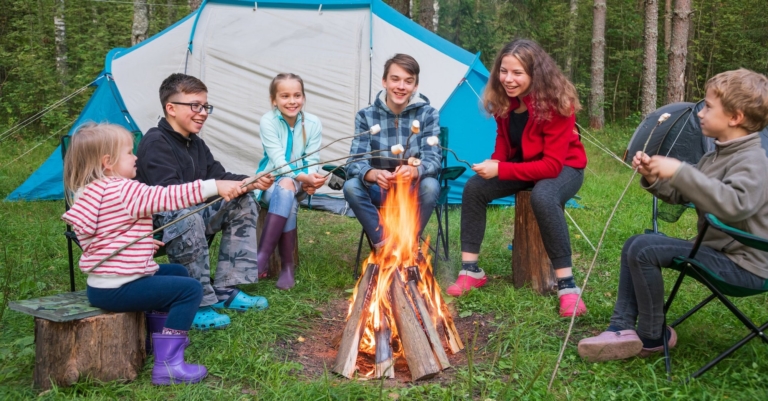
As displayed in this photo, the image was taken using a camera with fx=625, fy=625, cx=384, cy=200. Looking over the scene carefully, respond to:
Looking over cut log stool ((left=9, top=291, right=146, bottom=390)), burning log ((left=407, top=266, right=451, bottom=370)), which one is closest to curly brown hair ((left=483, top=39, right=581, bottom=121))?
burning log ((left=407, top=266, right=451, bottom=370))

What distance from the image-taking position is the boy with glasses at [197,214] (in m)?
3.11

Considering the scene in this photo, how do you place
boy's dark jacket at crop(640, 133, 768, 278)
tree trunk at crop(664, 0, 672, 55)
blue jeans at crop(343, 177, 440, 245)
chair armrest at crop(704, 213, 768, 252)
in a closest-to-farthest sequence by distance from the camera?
chair armrest at crop(704, 213, 768, 252)
boy's dark jacket at crop(640, 133, 768, 278)
blue jeans at crop(343, 177, 440, 245)
tree trunk at crop(664, 0, 672, 55)

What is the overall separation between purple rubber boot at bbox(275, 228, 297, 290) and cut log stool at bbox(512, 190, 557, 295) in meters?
1.38

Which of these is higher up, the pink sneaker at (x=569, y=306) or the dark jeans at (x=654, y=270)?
the dark jeans at (x=654, y=270)

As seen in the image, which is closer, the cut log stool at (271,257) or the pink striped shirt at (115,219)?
the pink striped shirt at (115,219)

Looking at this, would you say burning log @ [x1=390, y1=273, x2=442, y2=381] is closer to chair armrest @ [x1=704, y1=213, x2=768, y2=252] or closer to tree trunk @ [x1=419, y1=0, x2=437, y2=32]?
chair armrest @ [x1=704, y1=213, x2=768, y2=252]

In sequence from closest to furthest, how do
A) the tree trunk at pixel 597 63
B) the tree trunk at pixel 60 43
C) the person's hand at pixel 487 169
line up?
1. the person's hand at pixel 487 169
2. the tree trunk at pixel 60 43
3. the tree trunk at pixel 597 63

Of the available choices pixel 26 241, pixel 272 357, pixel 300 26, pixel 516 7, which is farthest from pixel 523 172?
pixel 516 7

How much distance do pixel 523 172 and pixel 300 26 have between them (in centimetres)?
304

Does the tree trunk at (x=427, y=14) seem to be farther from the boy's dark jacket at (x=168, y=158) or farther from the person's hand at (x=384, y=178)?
the boy's dark jacket at (x=168, y=158)

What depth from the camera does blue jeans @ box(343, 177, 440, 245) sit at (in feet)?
12.3

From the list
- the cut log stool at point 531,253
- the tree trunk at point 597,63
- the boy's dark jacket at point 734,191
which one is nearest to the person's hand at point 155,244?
the cut log stool at point 531,253

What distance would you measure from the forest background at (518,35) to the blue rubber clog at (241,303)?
4738 mm

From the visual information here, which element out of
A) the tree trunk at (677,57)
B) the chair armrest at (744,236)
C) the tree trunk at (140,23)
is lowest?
the chair armrest at (744,236)
